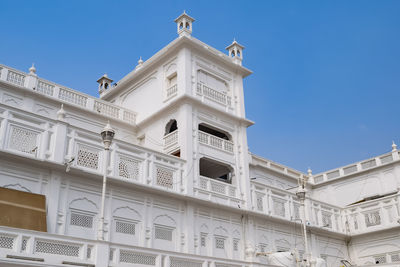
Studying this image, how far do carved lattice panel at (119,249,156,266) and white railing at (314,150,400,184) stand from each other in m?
20.8

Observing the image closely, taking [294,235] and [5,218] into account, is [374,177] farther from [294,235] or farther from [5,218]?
[5,218]

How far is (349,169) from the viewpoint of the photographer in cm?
3281

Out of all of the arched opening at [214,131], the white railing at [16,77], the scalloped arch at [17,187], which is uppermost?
the white railing at [16,77]

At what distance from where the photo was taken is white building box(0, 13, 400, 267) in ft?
53.1

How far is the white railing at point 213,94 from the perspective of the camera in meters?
24.0

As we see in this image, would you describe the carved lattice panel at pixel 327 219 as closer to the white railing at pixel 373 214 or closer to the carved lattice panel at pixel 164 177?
the white railing at pixel 373 214

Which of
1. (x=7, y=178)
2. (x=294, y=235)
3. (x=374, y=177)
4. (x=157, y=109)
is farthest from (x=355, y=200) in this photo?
(x=7, y=178)

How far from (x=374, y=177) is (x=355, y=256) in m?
5.81

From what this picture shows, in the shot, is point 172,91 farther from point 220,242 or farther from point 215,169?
point 220,242

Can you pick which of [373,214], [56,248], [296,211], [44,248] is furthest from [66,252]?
[373,214]

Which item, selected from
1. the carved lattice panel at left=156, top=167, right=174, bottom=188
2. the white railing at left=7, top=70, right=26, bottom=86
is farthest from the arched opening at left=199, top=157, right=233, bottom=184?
the white railing at left=7, top=70, right=26, bottom=86

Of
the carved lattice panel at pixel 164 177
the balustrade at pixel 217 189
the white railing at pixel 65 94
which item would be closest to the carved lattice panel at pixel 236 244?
the balustrade at pixel 217 189

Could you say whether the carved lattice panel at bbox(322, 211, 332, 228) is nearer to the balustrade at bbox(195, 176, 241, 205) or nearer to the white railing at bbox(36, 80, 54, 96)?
the balustrade at bbox(195, 176, 241, 205)

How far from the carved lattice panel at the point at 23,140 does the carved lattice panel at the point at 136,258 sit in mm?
5134
